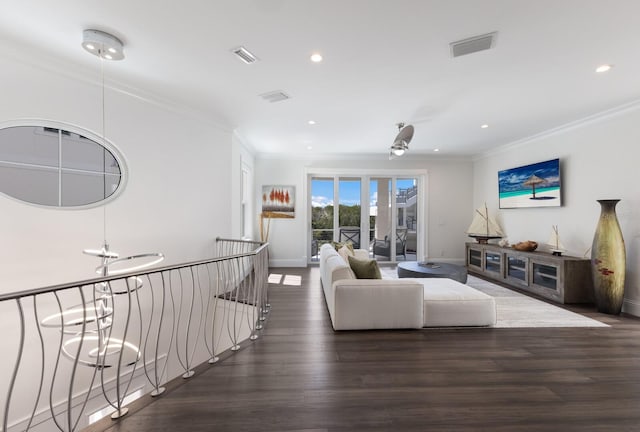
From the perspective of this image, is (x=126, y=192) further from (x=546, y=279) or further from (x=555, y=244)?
(x=555, y=244)

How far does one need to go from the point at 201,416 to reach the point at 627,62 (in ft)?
15.7

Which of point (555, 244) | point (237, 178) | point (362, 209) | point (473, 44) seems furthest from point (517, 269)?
point (237, 178)

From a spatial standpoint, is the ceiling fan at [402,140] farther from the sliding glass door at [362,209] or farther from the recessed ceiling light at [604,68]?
the sliding glass door at [362,209]

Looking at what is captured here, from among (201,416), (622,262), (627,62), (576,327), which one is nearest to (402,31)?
(627,62)

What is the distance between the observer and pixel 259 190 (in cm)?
684

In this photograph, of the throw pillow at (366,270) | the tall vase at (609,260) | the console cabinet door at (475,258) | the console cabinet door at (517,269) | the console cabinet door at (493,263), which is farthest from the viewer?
the console cabinet door at (475,258)

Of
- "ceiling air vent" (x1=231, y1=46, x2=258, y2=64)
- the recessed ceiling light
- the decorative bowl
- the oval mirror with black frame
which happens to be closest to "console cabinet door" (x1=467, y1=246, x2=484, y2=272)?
the decorative bowl

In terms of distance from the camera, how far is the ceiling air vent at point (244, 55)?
2.51 meters

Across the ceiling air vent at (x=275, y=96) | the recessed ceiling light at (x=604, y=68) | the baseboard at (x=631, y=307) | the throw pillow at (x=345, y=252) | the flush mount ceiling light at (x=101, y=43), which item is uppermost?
the ceiling air vent at (x=275, y=96)

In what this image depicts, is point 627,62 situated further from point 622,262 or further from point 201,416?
point 201,416

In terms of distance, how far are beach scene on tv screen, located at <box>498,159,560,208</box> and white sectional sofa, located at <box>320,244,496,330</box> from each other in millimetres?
2928

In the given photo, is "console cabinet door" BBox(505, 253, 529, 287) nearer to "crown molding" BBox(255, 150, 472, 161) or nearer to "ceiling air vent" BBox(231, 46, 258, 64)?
"crown molding" BBox(255, 150, 472, 161)

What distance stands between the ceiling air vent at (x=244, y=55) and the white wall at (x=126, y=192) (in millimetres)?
1756

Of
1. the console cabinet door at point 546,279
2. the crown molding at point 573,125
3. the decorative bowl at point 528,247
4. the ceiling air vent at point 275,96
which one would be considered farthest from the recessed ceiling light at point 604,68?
the ceiling air vent at point 275,96
